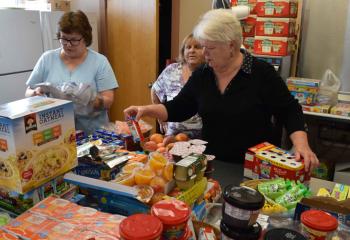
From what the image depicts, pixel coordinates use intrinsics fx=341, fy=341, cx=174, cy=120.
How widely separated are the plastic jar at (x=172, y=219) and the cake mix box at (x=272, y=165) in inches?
23.9

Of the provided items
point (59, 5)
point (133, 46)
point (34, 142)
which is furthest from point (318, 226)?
point (59, 5)

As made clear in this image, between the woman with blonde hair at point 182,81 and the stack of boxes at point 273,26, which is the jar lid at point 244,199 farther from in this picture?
the stack of boxes at point 273,26

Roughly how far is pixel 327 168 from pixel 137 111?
2.41 m

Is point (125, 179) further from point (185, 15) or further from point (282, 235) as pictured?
point (185, 15)

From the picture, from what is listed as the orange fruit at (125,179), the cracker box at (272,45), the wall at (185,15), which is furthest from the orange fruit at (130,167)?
the wall at (185,15)

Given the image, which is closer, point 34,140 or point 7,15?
point 34,140

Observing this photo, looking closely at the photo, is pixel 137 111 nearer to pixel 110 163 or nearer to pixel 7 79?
pixel 110 163

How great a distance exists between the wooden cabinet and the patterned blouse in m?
1.07

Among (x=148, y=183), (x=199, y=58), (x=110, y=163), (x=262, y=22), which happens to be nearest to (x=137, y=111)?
(x=110, y=163)

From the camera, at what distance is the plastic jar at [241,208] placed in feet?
2.32

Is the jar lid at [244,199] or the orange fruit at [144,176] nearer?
the jar lid at [244,199]

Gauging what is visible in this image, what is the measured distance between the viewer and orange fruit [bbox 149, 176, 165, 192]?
3.26 ft

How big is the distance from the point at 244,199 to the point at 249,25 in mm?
2754

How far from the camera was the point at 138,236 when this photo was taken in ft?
2.15
